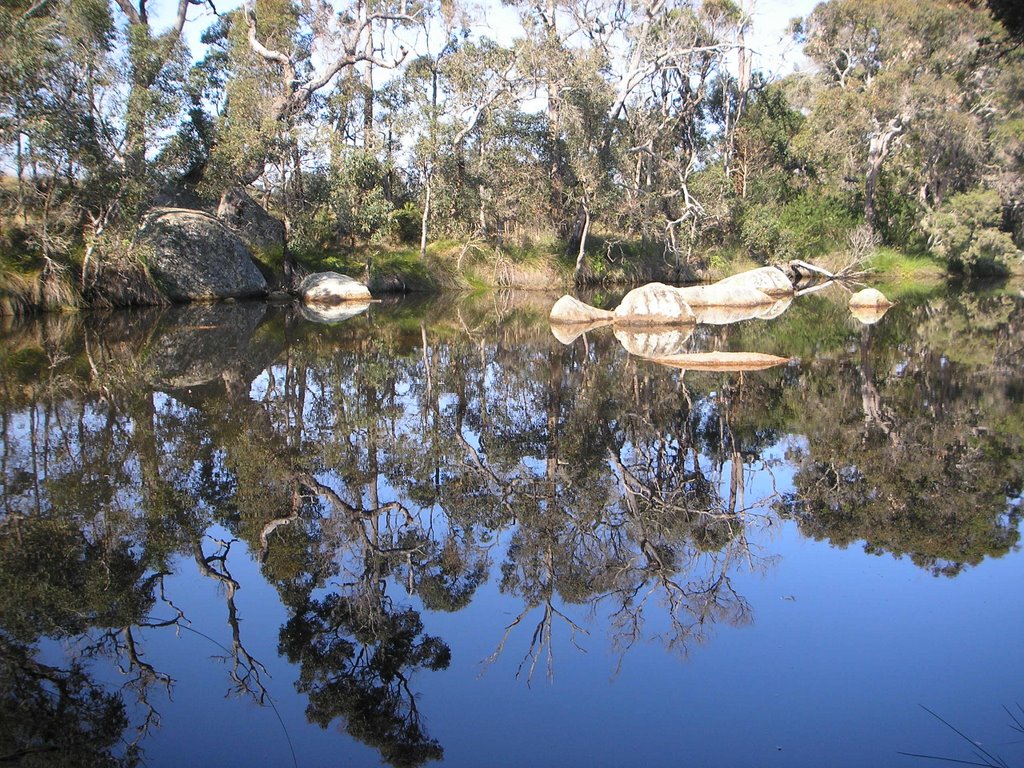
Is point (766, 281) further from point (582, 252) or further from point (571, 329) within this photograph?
point (571, 329)

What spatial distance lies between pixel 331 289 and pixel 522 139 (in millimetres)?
10104

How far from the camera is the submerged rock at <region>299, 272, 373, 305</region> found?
2839 centimetres

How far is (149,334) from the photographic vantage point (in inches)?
702

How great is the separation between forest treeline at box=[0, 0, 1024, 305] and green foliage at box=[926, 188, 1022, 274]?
102 mm

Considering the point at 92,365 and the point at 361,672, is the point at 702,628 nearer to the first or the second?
the point at 361,672

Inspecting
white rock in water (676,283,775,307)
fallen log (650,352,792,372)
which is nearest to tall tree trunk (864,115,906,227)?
white rock in water (676,283,775,307)

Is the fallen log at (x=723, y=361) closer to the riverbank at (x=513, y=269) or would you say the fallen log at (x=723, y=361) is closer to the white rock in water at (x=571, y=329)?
the white rock in water at (x=571, y=329)

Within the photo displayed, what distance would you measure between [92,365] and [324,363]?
357 centimetres

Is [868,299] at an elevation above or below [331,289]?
below

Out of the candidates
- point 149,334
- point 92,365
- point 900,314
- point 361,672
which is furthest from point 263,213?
point 361,672

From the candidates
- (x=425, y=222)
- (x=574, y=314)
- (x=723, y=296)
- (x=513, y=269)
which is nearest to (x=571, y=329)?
(x=574, y=314)

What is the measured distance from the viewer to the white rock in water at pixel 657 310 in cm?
2030

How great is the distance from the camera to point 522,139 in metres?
33.1

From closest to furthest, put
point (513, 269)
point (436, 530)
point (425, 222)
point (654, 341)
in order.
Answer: point (436, 530) → point (654, 341) → point (425, 222) → point (513, 269)
